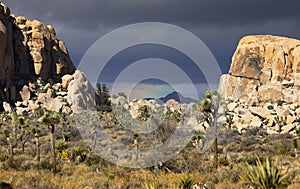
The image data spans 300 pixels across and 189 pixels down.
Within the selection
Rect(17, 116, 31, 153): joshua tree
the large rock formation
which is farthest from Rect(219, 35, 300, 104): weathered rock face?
Rect(17, 116, 31, 153): joshua tree

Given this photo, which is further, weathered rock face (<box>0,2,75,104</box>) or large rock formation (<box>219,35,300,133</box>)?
large rock formation (<box>219,35,300,133</box>)

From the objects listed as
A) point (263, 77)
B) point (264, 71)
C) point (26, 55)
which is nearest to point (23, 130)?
point (26, 55)

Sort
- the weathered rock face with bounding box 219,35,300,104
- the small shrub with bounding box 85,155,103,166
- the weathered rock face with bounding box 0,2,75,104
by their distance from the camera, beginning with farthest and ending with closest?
1. the weathered rock face with bounding box 219,35,300,104
2. the weathered rock face with bounding box 0,2,75,104
3. the small shrub with bounding box 85,155,103,166

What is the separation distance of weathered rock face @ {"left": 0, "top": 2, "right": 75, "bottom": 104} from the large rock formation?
159ft

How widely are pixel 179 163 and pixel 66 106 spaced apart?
56683mm

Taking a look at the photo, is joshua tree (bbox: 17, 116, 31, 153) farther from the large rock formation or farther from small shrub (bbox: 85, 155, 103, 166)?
the large rock formation

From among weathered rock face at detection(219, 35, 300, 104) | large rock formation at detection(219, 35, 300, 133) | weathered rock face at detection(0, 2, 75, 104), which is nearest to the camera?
weathered rock face at detection(0, 2, 75, 104)

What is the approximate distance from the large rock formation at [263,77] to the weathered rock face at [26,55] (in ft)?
159

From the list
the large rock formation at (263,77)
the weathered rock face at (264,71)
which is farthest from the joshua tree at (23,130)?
the weathered rock face at (264,71)

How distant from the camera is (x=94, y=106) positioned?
82.8 metres

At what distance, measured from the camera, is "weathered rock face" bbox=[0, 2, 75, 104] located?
248ft

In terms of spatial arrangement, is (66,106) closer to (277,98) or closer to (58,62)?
(58,62)

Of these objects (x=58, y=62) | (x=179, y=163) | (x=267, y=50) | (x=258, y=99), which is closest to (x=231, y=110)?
(x=258, y=99)

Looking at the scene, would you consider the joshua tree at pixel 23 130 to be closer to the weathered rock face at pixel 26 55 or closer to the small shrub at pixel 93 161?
the small shrub at pixel 93 161
